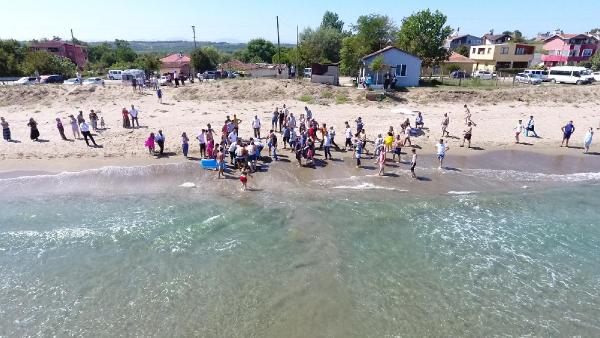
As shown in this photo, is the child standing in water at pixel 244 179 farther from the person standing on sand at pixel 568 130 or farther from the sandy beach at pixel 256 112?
the person standing on sand at pixel 568 130

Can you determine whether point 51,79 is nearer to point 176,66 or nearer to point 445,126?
point 176,66

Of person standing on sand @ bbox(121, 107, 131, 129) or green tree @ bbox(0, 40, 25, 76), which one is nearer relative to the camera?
person standing on sand @ bbox(121, 107, 131, 129)

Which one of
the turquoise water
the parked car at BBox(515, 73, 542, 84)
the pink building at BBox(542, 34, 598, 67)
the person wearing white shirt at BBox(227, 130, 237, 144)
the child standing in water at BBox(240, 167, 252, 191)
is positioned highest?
the pink building at BBox(542, 34, 598, 67)

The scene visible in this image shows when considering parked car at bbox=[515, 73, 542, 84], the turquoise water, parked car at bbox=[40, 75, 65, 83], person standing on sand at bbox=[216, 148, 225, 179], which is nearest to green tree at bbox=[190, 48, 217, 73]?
parked car at bbox=[40, 75, 65, 83]

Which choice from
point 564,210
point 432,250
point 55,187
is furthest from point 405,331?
point 55,187

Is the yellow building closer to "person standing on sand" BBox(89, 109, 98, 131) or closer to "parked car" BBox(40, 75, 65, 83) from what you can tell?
"person standing on sand" BBox(89, 109, 98, 131)

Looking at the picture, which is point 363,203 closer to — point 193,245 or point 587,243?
point 193,245

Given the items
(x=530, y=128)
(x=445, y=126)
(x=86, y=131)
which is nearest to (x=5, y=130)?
(x=86, y=131)
